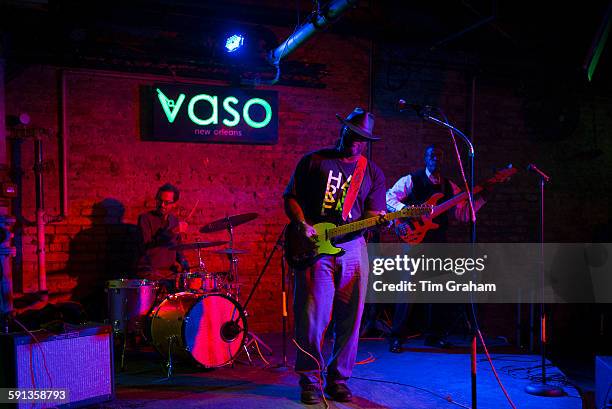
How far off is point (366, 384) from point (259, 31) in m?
4.60

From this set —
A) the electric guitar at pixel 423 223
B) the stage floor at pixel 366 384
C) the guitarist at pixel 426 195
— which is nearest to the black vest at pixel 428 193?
the guitarist at pixel 426 195

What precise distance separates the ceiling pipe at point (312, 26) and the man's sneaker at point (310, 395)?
3.54 m

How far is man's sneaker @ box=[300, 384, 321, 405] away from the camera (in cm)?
415

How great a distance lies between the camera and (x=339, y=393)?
418cm

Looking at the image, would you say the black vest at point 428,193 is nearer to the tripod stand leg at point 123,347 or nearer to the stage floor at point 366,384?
the stage floor at point 366,384

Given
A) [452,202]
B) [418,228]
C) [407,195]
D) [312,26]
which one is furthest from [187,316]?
[312,26]

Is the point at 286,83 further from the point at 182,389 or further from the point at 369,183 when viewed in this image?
the point at 182,389

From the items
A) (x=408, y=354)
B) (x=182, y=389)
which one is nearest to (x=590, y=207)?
(x=408, y=354)

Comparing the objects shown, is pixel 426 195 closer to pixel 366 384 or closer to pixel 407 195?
pixel 407 195

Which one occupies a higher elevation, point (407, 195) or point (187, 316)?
point (407, 195)

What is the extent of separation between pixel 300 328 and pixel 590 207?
630 cm

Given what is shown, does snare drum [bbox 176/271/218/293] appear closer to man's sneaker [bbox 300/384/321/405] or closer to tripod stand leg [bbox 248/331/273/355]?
tripod stand leg [bbox 248/331/273/355]

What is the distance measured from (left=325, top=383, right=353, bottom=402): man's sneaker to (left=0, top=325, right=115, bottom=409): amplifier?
5.61 feet

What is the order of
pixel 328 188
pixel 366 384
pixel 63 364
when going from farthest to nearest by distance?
pixel 366 384, pixel 328 188, pixel 63 364
